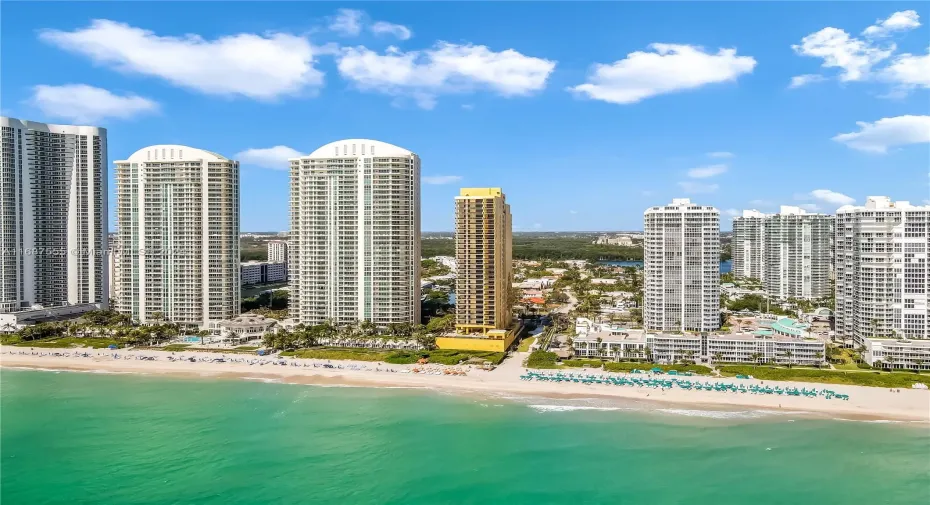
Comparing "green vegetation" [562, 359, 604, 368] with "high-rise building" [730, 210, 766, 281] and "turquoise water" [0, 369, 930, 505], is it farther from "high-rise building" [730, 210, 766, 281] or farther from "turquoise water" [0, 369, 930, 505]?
"high-rise building" [730, 210, 766, 281]

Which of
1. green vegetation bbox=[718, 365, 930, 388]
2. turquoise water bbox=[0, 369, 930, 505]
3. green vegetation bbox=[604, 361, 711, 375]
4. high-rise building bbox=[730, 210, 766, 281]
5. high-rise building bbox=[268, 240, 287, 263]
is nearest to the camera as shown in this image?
turquoise water bbox=[0, 369, 930, 505]

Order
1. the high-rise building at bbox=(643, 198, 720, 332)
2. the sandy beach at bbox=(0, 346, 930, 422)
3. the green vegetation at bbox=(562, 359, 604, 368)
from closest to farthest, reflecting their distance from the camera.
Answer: the sandy beach at bbox=(0, 346, 930, 422)
the green vegetation at bbox=(562, 359, 604, 368)
the high-rise building at bbox=(643, 198, 720, 332)

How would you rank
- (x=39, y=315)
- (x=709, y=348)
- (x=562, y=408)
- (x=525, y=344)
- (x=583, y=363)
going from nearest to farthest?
(x=562, y=408) < (x=583, y=363) < (x=709, y=348) < (x=525, y=344) < (x=39, y=315)

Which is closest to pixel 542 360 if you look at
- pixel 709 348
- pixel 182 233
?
pixel 709 348

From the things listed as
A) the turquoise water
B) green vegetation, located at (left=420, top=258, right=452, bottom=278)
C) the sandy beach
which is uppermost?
green vegetation, located at (left=420, top=258, right=452, bottom=278)

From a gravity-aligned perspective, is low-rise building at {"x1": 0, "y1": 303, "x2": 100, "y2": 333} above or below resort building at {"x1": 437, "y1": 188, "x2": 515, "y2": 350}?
below

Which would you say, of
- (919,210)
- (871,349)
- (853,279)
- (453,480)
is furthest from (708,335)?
(453,480)

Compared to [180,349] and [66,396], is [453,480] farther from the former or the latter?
[180,349]

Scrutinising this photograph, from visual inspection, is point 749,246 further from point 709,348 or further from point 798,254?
point 709,348

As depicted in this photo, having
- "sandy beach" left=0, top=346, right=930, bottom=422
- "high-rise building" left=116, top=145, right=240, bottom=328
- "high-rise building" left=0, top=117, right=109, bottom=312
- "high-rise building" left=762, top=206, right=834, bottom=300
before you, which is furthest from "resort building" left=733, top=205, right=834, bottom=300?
"high-rise building" left=0, top=117, right=109, bottom=312
